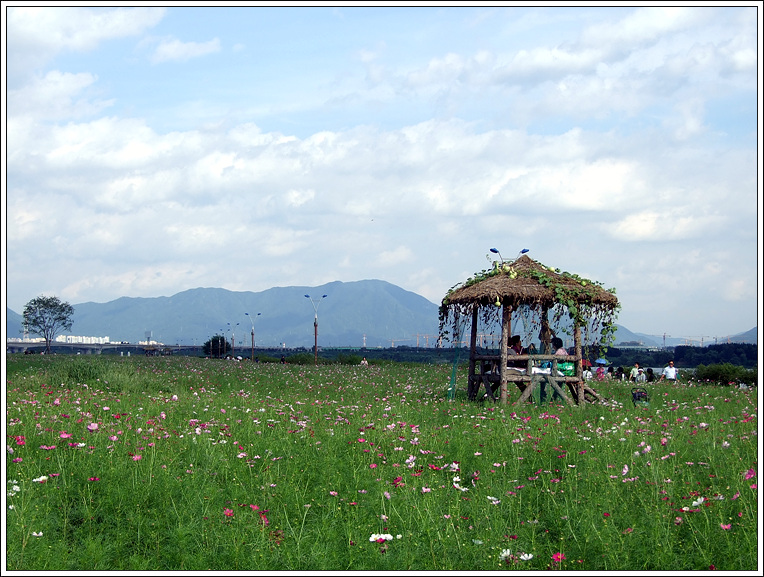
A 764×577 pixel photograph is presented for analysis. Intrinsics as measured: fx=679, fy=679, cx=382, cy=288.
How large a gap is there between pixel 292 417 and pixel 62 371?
9402 millimetres

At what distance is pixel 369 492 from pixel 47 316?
445ft

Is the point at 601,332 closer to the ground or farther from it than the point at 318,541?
farther from it

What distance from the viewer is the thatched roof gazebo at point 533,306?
15.2m

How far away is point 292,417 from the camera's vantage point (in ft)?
37.7

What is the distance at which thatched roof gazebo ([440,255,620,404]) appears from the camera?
49.8 ft

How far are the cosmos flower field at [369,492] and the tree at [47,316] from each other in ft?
413

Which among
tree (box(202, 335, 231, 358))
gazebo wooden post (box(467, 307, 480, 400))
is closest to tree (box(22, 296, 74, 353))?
tree (box(202, 335, 231, 358))

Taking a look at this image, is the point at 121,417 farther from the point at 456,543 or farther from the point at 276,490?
the point at 456,543

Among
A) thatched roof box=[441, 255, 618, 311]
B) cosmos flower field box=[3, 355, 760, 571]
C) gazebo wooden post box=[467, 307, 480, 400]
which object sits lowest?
→ cosmos flower field box=[3, 355, 760, 571]

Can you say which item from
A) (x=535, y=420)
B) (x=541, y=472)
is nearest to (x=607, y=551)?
(x=541, y=472)

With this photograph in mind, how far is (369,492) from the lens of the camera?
721cm

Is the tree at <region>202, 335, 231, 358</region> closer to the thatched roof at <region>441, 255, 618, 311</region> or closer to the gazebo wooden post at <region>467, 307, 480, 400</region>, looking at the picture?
the gazebo wooden post at <region>467, 307, 480, 400</region>

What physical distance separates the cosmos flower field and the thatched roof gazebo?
12.2 ft

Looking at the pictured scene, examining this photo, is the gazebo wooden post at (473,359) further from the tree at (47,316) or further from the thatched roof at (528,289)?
the tree at (47,316)
